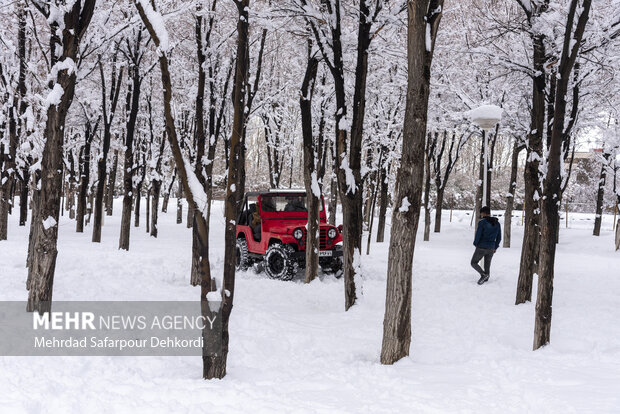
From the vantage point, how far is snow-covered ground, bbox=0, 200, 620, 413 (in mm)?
4016

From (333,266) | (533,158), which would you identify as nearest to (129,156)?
(333,266)

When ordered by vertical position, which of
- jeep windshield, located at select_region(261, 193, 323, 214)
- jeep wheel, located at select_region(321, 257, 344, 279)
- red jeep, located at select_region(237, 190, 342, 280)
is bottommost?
jeep wheel, located at select_region(321, 257, 344, 279)

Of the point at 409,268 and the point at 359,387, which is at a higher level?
the point at 409,268

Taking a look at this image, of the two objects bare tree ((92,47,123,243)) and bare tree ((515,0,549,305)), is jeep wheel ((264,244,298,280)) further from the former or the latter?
bare tree ((92,47,123,243))

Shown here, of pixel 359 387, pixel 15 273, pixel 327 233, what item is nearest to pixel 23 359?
pixel 359 387

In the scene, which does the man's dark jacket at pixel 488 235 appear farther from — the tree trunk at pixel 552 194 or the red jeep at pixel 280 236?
the tree trunk at pixel 552 194

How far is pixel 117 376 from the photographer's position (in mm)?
4551

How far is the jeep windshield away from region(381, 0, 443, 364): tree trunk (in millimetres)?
6909

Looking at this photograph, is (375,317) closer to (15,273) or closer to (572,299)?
(572,299)

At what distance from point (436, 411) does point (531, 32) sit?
709 cm

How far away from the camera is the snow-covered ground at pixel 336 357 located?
158 inches

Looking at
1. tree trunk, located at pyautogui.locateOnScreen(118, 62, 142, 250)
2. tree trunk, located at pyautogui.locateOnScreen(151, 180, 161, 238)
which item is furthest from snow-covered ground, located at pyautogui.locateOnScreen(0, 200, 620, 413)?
tree trunk, located at pyautogui.locateOnScreen(151, 180, 161, 238)

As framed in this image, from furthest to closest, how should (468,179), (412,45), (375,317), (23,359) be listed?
(468,179), (375,317), (412,45), (23,359)

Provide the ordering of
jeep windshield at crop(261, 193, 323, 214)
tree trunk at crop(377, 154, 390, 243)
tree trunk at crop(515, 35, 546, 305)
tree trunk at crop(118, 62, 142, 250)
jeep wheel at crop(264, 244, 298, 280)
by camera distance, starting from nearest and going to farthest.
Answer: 1. tree trunk at crop(515, 35, 546, 305)
2. jeep wheel at crop(264, 244, 298, 280)
3. jeep windshield at crop(261, 193, 323, 214)
4. tree trunk at crop(118, 62, 142, 250)
5. tree trunk at crop(377, 154, 390, 243)
